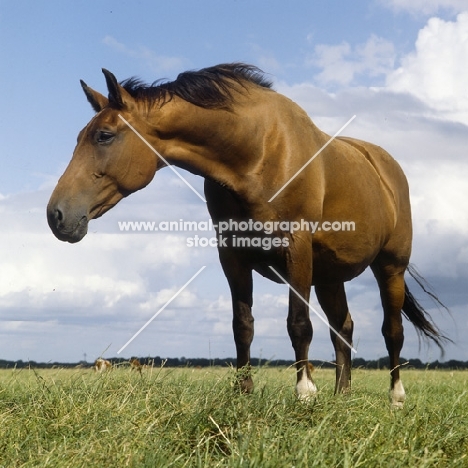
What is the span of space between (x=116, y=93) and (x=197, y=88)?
68 cm

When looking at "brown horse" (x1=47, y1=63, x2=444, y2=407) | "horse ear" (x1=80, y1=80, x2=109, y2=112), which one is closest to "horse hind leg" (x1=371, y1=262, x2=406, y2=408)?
"brown horse" (x1=47, y1=63, x2=444, y2=407)

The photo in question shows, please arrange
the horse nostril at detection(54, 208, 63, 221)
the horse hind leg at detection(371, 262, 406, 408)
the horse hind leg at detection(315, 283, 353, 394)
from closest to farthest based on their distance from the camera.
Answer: the horse nostril at detection(54, 208, 63, 221)
the horse hind leg at detection(315, 283, 353, 394)
the horse hind leg at detection(371, 262, 406, 408)

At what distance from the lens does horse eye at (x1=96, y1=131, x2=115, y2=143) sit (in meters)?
5.40

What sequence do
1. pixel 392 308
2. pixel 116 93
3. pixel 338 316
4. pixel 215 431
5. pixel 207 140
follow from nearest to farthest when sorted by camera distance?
1. pixel 215 431
2. pixel 116 93
3. pixel 207 140
4. pixel 338 316
5. pixel 392 308

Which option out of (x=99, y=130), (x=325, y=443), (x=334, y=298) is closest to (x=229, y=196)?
(x=99, y=130)

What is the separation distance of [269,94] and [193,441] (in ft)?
10.9

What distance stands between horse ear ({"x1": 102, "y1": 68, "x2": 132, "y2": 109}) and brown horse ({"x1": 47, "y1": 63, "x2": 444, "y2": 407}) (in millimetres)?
10

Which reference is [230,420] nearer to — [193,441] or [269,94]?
[193,441]

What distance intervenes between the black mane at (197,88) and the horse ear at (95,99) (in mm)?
222

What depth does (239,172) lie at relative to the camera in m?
5.79

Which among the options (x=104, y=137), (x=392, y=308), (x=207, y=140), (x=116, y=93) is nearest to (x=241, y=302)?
(x=207, y=140)

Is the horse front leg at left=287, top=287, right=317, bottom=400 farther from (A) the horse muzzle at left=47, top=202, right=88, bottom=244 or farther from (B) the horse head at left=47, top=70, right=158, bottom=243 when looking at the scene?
(A) the horse muzzle at left=47, top=202, right=88, bottom=244

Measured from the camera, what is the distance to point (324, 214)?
6.37 metres

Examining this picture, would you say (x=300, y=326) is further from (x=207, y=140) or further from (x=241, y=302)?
(x=207, y=140)
